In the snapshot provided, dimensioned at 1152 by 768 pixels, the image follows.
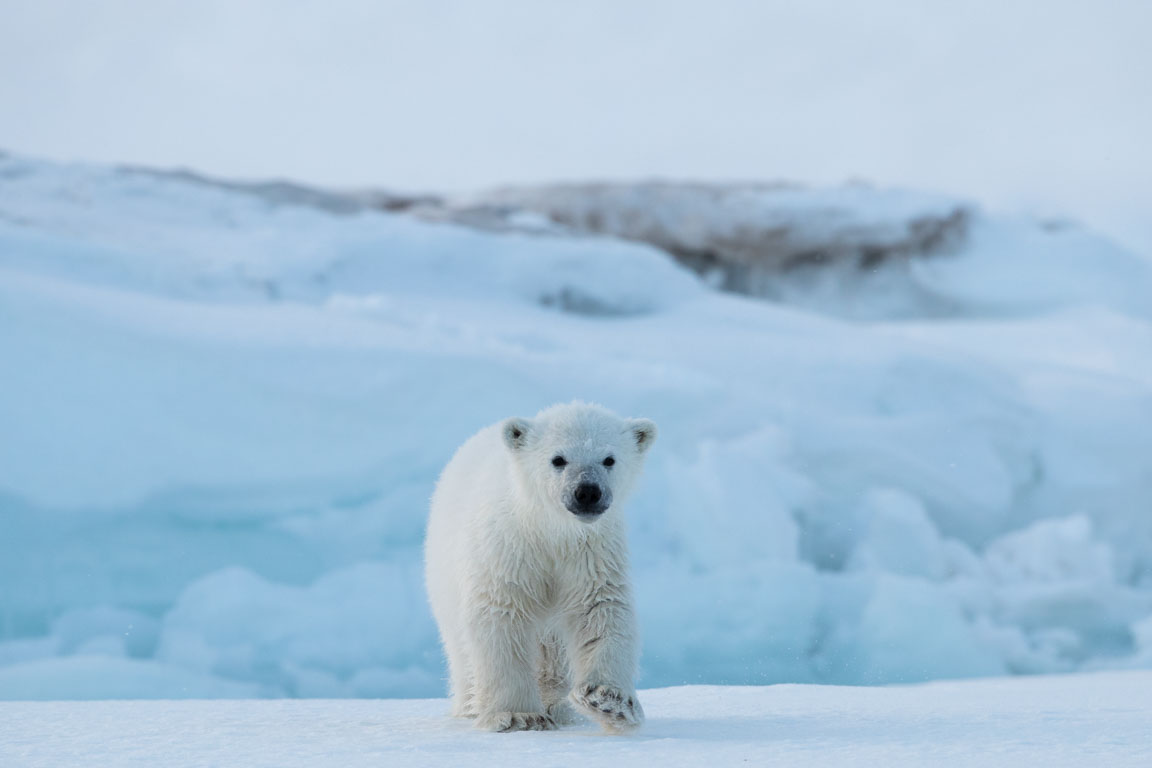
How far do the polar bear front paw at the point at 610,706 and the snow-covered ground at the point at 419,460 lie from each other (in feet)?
1.91

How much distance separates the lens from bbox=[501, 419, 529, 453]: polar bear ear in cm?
285

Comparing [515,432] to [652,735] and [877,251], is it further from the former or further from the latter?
[877,251]

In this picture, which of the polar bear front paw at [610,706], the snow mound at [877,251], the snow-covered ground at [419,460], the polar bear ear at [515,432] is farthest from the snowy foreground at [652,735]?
the snow mound at [877,251]

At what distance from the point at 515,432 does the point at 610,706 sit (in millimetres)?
700

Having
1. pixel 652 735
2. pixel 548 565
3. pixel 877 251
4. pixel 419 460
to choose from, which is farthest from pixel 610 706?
pixel 877 251

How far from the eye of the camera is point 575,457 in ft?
9.11

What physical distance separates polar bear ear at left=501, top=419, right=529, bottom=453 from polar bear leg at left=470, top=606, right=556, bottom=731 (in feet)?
1.32

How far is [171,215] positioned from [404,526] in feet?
11.8

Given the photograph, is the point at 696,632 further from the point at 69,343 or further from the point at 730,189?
the point at 730,189

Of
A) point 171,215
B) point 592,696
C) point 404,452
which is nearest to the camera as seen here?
point 592,696

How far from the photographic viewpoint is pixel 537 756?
2.25 metres

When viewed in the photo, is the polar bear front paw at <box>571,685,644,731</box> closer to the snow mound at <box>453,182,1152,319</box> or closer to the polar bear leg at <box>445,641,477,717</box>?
the polar bear leg at <box>445,641,477,717</box>

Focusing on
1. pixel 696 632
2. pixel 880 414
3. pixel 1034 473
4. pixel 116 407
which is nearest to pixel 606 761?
pixel 696 632

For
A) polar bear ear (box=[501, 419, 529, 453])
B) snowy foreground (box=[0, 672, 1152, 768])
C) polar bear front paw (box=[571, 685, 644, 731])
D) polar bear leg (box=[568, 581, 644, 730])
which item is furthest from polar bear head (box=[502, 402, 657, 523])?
snowy foreground (box=[0, 672, 1152, 768])
